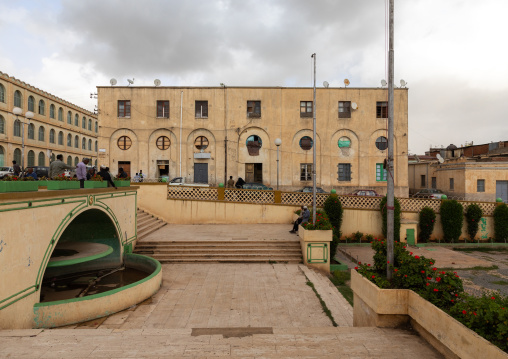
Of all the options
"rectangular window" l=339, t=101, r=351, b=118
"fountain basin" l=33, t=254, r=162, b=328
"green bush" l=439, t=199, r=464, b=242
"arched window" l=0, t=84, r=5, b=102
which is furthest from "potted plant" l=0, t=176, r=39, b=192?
"arched window" l=0, t=84, r=5, b=102

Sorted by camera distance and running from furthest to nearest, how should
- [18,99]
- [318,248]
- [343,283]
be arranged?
[18,99]
[318,248]
[343,283]

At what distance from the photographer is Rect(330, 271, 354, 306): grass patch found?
10462mm

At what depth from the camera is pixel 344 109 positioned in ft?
97.6

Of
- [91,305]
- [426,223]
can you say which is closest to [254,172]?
[426,223]

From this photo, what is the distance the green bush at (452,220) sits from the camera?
20.2 metres

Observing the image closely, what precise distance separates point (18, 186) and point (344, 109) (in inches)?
1079

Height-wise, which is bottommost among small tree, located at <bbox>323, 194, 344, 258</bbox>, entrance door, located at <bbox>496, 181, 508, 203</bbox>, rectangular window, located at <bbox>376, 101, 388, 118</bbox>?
small tree, located at <bbox>323, 194, 344, 258</bbox>

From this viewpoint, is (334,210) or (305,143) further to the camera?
(305,143)

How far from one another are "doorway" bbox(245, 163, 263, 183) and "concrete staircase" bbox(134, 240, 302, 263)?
1518cm

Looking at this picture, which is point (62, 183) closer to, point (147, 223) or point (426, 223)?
point (147, 223)

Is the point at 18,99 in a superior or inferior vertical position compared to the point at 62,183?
superior

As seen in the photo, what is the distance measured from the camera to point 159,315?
336 inches

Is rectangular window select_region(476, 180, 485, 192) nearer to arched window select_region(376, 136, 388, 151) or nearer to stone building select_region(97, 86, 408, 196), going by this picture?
stone building select_region(97, 86, 408, 196)

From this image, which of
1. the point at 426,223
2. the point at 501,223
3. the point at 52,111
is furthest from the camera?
the point at 52,111
